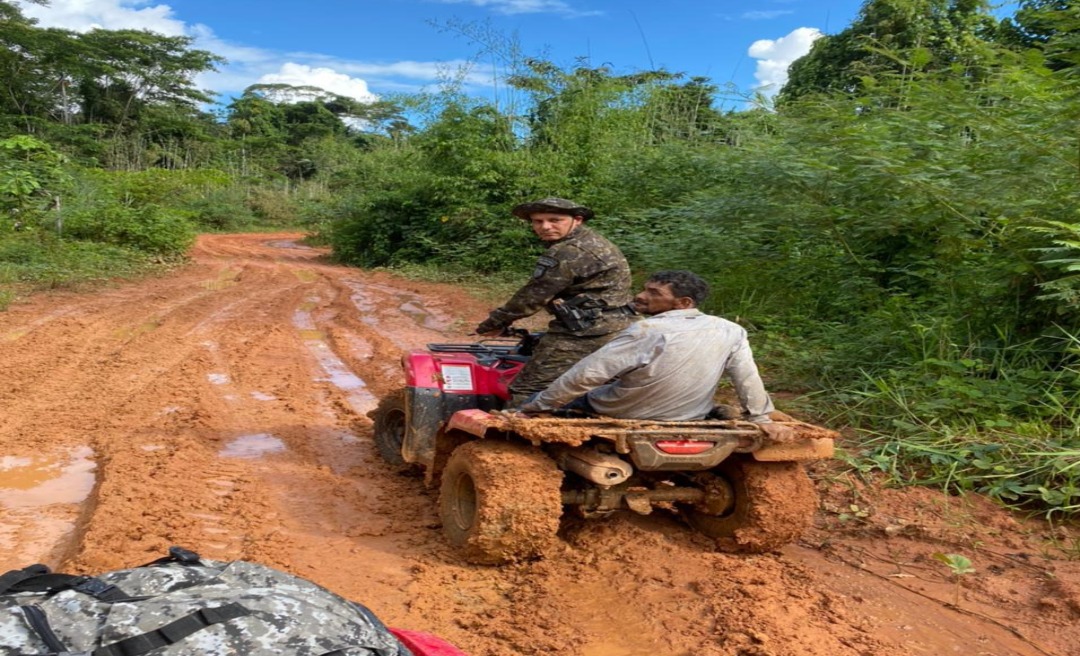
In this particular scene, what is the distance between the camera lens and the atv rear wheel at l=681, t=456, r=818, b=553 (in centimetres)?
429

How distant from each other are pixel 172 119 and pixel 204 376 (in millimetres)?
41640

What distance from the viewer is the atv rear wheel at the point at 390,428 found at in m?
5.99

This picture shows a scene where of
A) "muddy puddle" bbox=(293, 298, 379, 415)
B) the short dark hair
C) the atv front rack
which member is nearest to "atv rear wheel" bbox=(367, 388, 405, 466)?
the atv front rack

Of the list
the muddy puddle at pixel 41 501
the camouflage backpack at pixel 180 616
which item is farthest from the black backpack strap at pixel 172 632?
the muddy puddle at pixel 41 501

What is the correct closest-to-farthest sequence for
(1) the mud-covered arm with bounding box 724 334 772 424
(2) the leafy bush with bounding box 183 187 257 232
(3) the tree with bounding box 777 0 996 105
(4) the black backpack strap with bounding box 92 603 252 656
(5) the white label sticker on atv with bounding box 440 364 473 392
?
1. (4) the black backpack strap with bounding box 92 603 252 656
2. (1) the mud-covered arm with bounding box 724 334 772 424
3. (5) the white label sticker on atv with bounding box 440 364 473 392
4. (3) the tree with bounding box 777 0 996 105
5. (2) the leafy bush with bounding box 183 187 257 232

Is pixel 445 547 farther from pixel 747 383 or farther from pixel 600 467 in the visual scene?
pixel 747 383

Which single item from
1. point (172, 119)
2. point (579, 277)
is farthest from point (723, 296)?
point (172, 119)

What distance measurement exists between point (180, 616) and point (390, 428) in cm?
394

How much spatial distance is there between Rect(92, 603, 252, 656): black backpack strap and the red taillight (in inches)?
86.3

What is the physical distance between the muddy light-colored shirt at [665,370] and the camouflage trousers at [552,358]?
20.2 inches

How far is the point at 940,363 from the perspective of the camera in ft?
19.9

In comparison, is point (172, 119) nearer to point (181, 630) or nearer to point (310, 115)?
point (310, 115)

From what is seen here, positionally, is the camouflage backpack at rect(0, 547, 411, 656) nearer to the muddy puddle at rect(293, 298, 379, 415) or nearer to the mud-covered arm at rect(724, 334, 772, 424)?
the mud-covered arm at rect(724, 334, 772, 424)

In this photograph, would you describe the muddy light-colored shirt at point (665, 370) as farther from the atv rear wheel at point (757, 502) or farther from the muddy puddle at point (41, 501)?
the muddy puddle at point (41, 501)
